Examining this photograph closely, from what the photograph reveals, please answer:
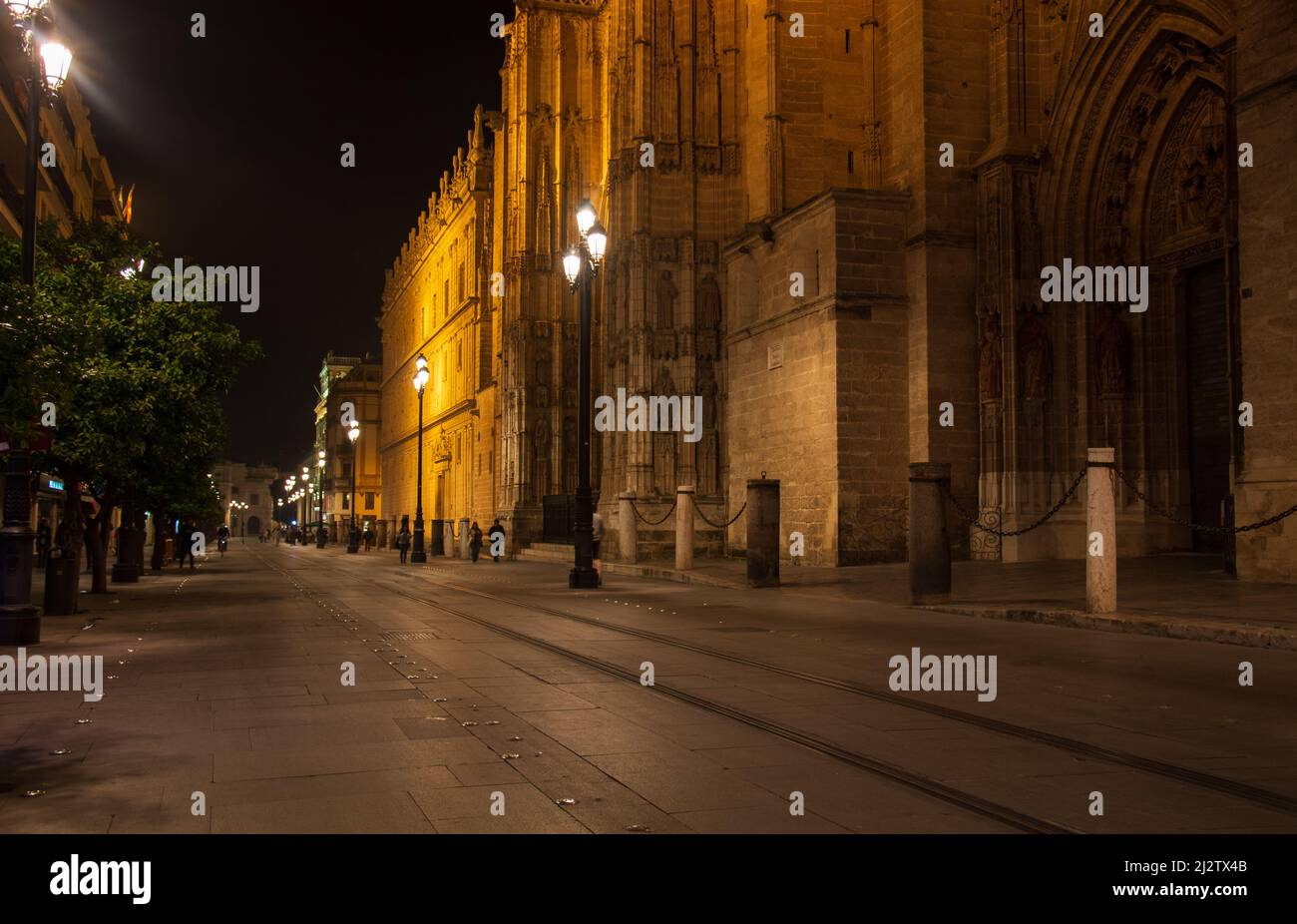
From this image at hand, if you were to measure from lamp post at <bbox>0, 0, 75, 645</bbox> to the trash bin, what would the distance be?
12.0 feet

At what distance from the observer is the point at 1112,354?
20547 millimetres

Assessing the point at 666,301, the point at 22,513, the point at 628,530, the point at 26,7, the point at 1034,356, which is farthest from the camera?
the point at 666,301

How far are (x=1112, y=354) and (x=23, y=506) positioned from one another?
17759mm

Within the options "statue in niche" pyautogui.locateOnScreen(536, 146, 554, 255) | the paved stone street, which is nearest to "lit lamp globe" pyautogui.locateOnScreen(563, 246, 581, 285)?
the paved stone street

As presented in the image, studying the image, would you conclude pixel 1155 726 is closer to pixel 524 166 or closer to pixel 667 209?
pixel 667 209

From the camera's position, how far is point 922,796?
4871mm

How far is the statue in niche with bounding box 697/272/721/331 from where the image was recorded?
31234 mm

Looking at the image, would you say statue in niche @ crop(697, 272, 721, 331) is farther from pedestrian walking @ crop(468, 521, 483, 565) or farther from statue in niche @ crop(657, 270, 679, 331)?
pedestrian walking @ crop(468, 521, 483, 565)

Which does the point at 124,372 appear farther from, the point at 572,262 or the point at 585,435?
the point at 572,262

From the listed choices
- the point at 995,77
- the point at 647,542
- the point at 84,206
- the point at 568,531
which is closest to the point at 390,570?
the point at 647,542

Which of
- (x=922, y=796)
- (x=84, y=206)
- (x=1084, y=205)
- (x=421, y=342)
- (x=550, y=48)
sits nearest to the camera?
(x=922, y=796)

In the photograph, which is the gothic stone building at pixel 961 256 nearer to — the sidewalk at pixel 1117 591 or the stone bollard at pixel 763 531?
the sidewalk at pixel 1117 591

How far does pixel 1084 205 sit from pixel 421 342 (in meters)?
62.9

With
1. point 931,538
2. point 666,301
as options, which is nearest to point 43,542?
point 666,301
